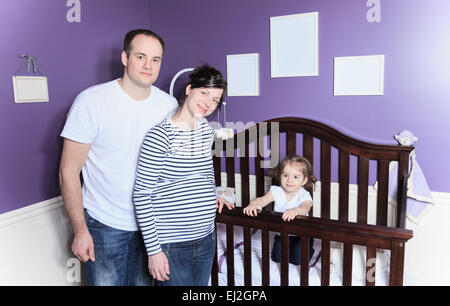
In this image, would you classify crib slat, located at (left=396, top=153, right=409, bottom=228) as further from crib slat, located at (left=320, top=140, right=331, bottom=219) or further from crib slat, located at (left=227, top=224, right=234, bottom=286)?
crib slat, located at (left=227, top=224, right=234, bottom=286)

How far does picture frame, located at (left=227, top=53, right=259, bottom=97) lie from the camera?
218cm

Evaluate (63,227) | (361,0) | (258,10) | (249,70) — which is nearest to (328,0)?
(361,0)

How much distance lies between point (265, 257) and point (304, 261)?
0.53 ft

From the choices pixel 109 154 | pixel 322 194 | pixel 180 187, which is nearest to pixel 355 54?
pixel 322 194

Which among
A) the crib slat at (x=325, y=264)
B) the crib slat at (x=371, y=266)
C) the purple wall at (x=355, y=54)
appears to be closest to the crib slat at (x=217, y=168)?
the purple wall at (x=355, y=54)

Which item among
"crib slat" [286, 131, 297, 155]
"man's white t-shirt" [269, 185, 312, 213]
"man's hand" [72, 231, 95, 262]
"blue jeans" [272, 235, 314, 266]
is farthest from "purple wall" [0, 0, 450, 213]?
"blue jeans" [272, 235, 314, 266]

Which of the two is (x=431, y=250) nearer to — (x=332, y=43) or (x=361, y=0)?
(x=332, y=43)

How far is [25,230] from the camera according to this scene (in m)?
1.75

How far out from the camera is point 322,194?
2043 mm

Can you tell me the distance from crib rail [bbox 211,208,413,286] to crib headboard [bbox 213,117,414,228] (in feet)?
1.29

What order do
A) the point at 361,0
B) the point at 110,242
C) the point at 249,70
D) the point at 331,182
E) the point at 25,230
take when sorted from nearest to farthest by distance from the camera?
the point at 110,242
the point at 25,230
the point at 361,0
the point at 331,182
the point at 249,70

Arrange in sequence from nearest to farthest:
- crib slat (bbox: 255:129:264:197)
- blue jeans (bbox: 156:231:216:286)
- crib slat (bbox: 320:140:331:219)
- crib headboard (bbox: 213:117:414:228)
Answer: blue jeans (bbox: 156:231:216:286)
crib headboard (bbox: 213:117:414:228)
crib slat (bbox: 320:140:331:219)
crib slat (bbox: 255:129:264:197)

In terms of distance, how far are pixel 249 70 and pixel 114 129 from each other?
1069 millimetres

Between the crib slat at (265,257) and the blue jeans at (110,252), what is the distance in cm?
48
